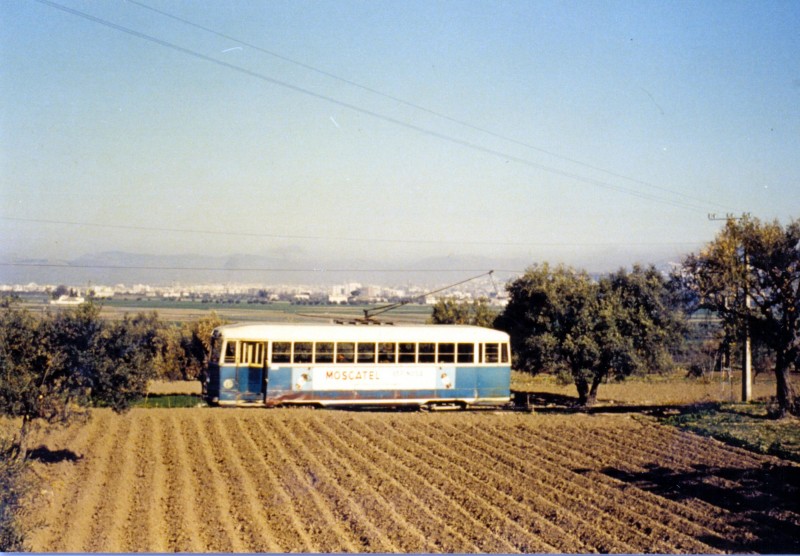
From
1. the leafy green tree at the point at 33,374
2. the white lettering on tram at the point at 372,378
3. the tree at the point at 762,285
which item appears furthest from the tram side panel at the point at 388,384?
the tree at the point at 762,285

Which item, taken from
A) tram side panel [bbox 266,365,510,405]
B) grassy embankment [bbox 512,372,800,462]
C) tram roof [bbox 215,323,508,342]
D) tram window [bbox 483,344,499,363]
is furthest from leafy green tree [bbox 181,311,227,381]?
tram window [bbox 483,344,499,363]

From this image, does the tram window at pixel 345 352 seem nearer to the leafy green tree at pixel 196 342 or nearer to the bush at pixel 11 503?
the bush at pixel 11 503

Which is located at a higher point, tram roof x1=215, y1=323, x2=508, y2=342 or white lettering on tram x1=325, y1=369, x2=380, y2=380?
tram roof x1=215, y1=323, x2=508, y2=342

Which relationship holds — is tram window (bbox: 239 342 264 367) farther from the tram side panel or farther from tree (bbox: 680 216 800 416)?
tree (bbox: 680 216 800 416)

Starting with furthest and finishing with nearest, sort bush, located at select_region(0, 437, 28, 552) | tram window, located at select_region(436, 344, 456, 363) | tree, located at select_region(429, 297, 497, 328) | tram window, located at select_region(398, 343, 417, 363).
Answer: tree, located at select_region(429, 297, 497, 328) < tram window, located at select_region(436, 344, 456, 363) < tram window, located at select_region(398, 343, 417, 363) < bush, located at select_region(0, 437, 28, 552)

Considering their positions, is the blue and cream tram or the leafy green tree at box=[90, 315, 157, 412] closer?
the leafy green tree at box=[90, 315, 157, 412]

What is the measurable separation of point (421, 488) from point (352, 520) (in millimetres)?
2577

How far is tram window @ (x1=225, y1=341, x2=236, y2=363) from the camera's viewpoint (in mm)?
22516

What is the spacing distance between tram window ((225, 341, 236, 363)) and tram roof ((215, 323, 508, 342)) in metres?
0.31

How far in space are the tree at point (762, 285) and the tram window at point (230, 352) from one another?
18131 mm

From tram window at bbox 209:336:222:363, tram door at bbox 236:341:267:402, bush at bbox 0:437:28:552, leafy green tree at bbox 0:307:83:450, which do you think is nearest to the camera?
bush at bbox 0:437:28:552

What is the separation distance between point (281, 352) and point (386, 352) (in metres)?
3.87

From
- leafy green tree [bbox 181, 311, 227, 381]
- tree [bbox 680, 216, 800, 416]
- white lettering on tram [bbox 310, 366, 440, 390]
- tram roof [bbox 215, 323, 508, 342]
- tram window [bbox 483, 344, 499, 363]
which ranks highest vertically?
tree [bbox 680, 216, 800, 416]

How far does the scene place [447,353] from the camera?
2483cm
